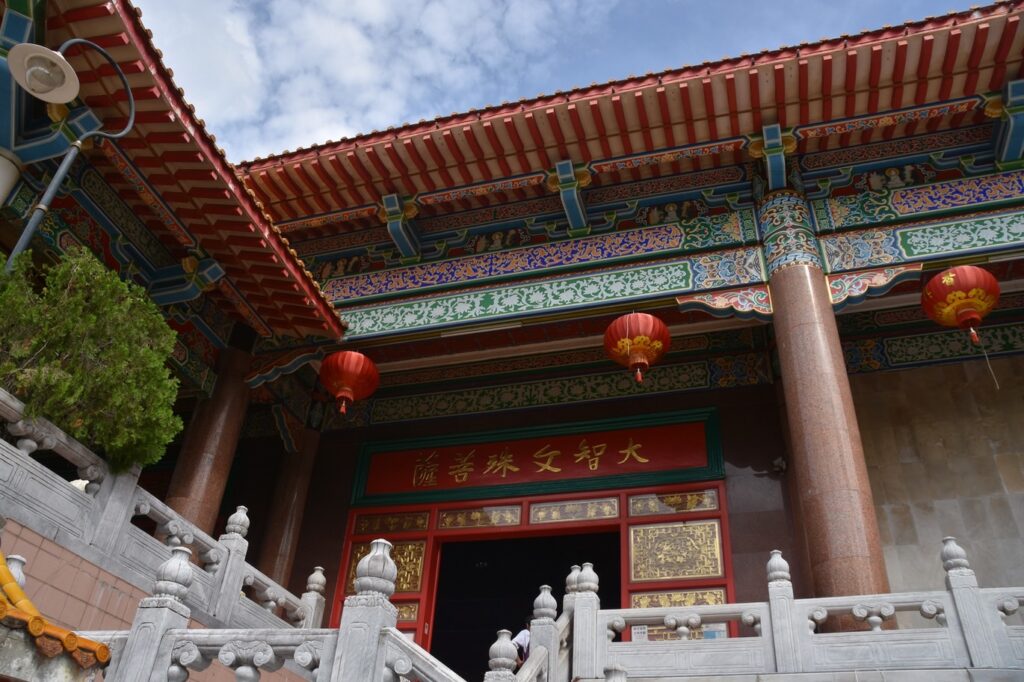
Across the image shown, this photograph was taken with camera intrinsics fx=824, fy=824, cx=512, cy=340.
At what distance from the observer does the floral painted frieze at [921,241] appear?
716cm

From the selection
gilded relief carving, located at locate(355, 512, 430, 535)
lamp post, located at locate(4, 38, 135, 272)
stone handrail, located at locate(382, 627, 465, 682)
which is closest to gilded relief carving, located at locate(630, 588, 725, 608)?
gilded relief carving, located at locate(355, 512, 430, 535)

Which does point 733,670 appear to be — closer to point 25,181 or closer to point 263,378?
point 263,378

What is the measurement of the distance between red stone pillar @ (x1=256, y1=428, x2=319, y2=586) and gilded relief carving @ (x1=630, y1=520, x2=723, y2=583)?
3912 millimetres

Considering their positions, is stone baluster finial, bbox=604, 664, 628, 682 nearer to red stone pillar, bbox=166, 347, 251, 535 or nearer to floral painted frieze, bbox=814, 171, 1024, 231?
red stone pillar, bbox=166, 347, 251, 535

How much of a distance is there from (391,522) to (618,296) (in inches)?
147

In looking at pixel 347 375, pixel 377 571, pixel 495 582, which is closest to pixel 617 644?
pixel 377 571

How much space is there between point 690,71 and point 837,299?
239cm

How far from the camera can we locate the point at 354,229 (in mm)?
9422

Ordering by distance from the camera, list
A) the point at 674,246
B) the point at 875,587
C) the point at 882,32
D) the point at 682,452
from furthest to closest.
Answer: the point at 682,452 → the point at 674,246 → the point at 882,32 → the point at 875,587

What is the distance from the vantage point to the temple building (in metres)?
Result: 6.82

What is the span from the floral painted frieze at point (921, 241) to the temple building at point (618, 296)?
0.09 ft

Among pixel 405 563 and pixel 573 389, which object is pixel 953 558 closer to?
pixel 573 389

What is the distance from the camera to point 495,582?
41.8ft

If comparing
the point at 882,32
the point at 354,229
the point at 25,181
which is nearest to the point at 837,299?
the point at 882,32
